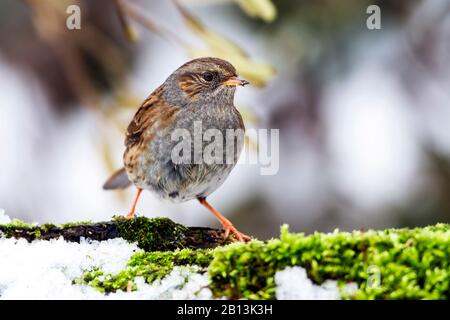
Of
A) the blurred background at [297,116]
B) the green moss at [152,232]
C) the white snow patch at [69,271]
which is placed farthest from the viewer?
the blurred background at [297,116]

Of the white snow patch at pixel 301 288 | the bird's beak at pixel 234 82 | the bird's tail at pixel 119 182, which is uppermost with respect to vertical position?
the bird's beak at pixel 234 82

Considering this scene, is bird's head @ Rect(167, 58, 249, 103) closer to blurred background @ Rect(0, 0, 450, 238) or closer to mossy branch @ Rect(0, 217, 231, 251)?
mossy branch @ Rect(0, 217, 231, 251)

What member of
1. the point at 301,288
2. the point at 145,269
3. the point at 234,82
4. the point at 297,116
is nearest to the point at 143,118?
the point at 234,82

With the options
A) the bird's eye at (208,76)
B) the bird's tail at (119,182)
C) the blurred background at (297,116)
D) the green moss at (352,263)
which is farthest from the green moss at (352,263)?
the blurred background at (297,116)

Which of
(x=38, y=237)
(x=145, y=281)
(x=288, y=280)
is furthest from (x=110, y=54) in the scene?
(x=288, y=280)

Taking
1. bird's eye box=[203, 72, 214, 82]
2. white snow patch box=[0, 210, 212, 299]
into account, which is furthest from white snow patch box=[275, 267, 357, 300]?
bird's eye box=[203, 72, 214, 82]

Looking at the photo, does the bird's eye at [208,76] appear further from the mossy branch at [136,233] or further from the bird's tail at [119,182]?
the mossy branch at [136,233]
